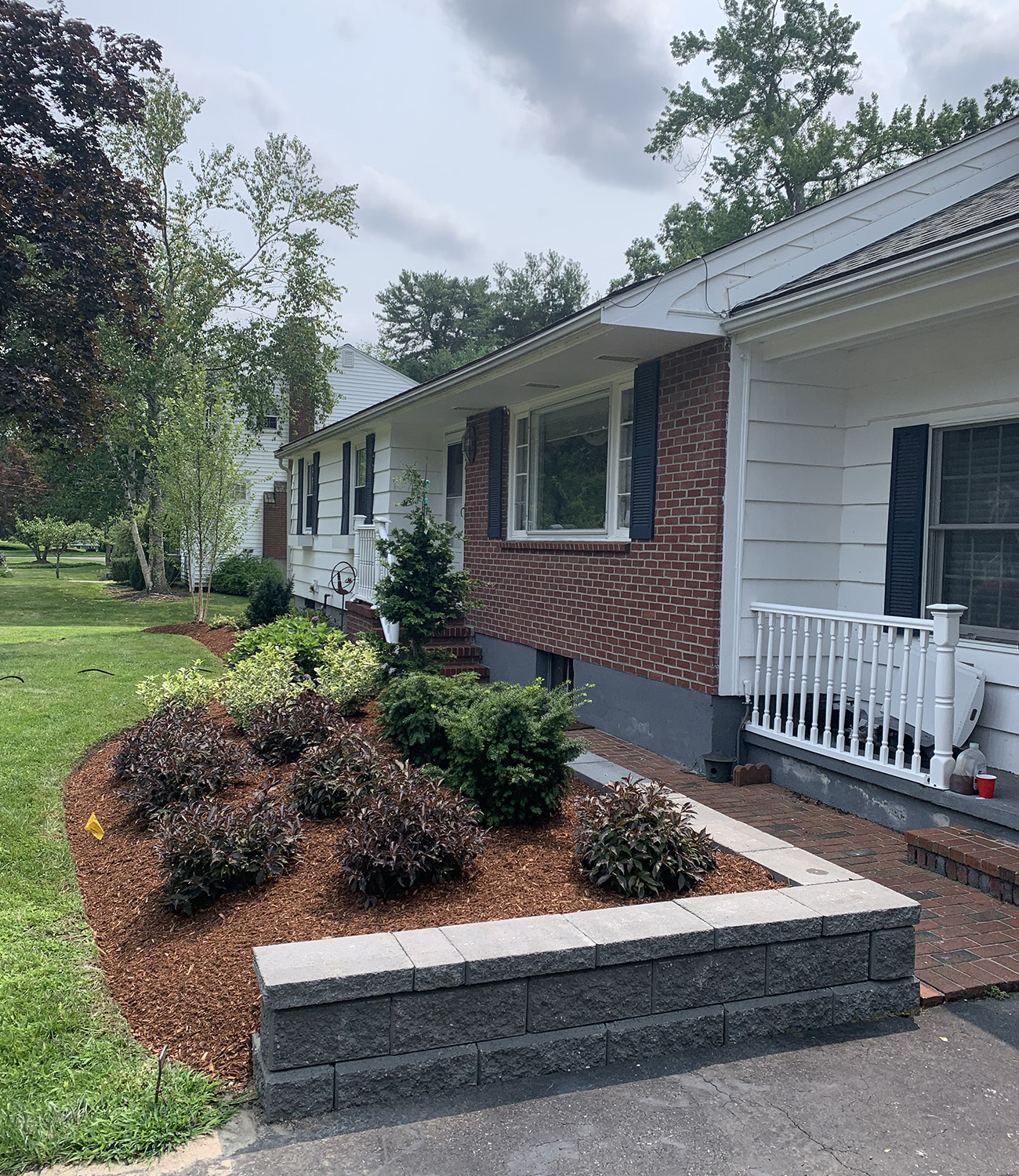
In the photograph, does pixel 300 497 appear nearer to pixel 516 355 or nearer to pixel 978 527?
pixel 516 355

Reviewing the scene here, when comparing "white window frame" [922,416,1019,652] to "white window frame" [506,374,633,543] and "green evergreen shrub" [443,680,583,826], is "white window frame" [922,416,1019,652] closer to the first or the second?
"white window frame" [506,374,633,543]

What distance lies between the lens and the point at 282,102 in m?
10.3

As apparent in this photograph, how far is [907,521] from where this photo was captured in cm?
607

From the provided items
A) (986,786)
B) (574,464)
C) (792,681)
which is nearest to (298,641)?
(574,464)

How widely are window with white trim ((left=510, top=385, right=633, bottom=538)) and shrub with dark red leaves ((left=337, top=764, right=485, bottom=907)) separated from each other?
4.11 metres

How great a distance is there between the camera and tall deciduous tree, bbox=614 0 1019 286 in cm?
2533

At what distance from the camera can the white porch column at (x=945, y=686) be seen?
189 inches

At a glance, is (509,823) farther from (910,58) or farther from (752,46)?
(752,46)

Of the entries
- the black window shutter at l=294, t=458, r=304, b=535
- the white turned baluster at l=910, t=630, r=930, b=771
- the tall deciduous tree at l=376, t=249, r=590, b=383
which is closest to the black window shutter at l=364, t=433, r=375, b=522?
the black window shutter at l=294, t=458, r=304, b=535

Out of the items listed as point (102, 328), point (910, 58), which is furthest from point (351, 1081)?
point (910, 58)

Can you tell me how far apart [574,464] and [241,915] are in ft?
18.2

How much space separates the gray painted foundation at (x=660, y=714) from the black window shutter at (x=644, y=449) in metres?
1.20

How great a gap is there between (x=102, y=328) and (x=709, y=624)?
744 inches

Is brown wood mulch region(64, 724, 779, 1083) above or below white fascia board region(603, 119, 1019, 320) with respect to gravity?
below
